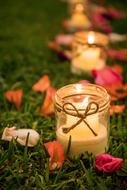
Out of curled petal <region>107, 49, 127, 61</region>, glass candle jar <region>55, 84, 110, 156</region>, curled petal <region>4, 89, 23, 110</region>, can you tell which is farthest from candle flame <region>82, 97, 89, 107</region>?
curled petal <region>107, 49, 127, 61</region>

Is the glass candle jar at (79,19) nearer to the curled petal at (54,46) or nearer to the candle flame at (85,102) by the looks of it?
the curled petal at (54,46)

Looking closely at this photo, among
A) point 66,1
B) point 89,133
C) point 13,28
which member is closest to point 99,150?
point 89,133

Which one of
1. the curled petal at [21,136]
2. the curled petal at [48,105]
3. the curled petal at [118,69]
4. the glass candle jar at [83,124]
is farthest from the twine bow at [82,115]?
the curled petal at [118,69]

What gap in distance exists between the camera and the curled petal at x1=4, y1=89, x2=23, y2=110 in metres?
1.69

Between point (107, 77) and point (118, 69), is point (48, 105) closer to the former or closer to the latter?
point (107, 77)

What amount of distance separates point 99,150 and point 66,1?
2.17m

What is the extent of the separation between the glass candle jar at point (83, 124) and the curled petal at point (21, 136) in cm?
8

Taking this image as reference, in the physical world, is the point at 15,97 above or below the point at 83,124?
above

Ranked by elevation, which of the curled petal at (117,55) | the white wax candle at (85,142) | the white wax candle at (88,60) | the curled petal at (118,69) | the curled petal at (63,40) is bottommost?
the white wax candle at (85,142)

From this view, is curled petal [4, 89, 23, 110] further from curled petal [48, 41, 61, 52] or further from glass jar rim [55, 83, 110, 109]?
curled petal [48, 41, 61, 52]

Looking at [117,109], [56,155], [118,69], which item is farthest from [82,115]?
[118,69]

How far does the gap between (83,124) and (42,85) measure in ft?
1.76

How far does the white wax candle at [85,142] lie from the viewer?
1309 millimetres

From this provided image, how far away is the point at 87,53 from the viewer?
6.72 ft
